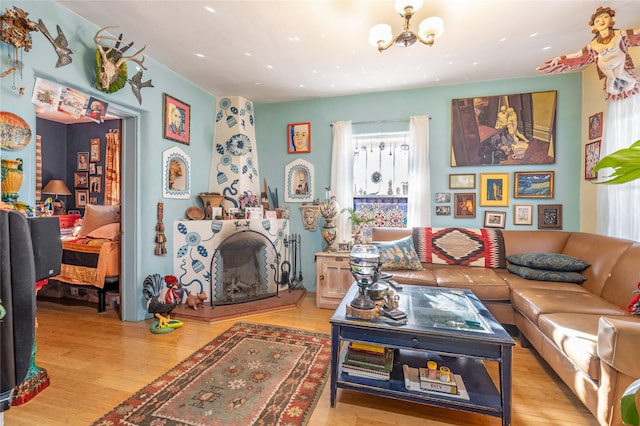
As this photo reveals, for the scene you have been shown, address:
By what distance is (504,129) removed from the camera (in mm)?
3240

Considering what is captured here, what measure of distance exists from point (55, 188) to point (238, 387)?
4902 millimetres

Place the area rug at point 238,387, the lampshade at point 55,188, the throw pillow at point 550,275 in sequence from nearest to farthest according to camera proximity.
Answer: the area rug at point 238,387, the throw pillow at point 550,275, the lampshade at point 55,188

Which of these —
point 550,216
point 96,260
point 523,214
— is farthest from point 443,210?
point 96,260

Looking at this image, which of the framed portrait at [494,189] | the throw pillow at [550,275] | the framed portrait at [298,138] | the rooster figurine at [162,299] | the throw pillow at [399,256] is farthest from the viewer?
the framed portrait at [298,138]

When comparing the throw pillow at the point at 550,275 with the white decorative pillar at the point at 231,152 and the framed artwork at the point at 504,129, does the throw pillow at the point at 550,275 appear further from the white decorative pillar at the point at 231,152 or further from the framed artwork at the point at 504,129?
the white decorative pillar at the point at 231,152

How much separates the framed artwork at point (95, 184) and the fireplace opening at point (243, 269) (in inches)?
125

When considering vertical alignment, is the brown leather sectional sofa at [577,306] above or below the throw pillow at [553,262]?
below

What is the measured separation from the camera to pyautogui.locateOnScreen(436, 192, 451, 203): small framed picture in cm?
346

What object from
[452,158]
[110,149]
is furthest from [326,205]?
[110,149]

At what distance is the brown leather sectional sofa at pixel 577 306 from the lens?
1.31 m

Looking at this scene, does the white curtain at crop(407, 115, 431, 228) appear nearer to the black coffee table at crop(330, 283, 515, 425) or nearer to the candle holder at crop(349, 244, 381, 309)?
the black coffee table at crop(330, 283, 515, 425)

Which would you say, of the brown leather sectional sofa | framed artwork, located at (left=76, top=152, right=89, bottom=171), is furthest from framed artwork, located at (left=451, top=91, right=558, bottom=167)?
framed artwork, located at (left=76, top=152, right=89, bottom=171)

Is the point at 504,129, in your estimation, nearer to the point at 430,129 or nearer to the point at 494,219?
the point at 430,129

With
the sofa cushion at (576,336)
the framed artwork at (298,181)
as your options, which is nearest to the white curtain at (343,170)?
the framed artwork at (298,181)
